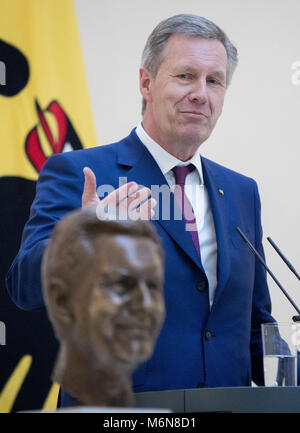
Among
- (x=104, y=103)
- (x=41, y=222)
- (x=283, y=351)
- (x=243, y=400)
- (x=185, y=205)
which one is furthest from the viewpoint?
(x=104, y=103)

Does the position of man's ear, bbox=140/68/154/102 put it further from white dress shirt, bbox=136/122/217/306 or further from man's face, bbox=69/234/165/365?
man's face, bbox=69/234/165/365

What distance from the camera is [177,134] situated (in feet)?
7.24

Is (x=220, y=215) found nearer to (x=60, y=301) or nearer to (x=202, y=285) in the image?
(x=202, y=285)

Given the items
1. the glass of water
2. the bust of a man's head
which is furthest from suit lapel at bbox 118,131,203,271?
the bust of a man's head

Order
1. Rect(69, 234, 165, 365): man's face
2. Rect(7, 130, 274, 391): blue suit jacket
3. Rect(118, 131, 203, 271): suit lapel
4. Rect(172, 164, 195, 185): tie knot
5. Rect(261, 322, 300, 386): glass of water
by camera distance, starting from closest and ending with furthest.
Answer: Rect(69, 234, 165, 365): man's face → Rect(261, 322, 300, 386): glass of water → Rect(7, 130, 274, 391): blue suit jacket → Rect(118, 131, 203, 271): suit lapel → Rect(172, 164, 195, 185): tie knot

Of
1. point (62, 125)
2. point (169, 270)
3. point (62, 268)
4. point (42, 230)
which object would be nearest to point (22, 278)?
point (42, 230)

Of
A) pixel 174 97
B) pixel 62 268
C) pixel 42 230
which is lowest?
pixel 42 230

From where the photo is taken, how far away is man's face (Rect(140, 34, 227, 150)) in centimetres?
221

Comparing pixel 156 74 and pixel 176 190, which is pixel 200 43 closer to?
pixel 156 74

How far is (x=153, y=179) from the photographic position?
83.2 inches

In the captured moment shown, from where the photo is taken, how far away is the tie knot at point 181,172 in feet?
7.09

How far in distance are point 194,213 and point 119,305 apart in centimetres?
120

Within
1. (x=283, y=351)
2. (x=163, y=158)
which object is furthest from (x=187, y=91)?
(x=283, y=351)

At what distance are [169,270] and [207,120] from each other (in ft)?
1.61
